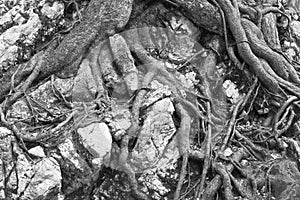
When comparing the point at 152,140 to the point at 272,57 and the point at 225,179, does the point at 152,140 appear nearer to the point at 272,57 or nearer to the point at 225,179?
the point at 225,179

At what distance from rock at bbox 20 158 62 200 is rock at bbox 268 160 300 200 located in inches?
104

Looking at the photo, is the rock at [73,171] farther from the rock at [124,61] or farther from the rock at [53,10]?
the rock at [53,10]

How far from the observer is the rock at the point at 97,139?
217 inches

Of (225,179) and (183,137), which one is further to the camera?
(183,137)

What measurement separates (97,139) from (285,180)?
2390 millimetres

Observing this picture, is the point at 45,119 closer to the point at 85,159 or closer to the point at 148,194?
the point at 85,159

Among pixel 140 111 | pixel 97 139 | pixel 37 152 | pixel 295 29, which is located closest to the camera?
pixel 37 152

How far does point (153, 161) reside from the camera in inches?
226

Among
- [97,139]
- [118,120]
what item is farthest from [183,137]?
[97,139]

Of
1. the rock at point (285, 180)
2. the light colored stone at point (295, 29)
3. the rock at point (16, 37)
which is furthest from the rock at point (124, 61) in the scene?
the light colored stone at point (295, 29)

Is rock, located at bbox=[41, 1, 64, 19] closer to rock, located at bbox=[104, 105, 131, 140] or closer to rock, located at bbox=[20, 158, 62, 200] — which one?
rock, located at bbox=[104, 105, 131, 140]

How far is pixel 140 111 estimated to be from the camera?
6.01 meters

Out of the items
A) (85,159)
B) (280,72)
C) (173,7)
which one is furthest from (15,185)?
(280,72)

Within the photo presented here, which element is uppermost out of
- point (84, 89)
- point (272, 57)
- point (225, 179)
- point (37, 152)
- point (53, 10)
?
point (53, 10)
